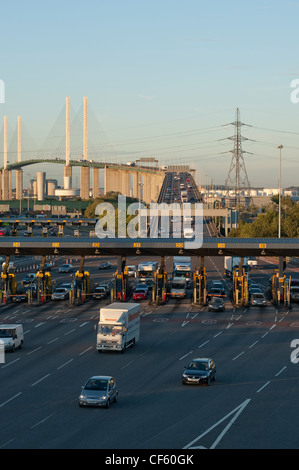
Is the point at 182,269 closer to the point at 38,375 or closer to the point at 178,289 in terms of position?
the point at 178,289

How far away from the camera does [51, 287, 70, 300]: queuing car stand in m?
68.4

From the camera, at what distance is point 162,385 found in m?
36.0

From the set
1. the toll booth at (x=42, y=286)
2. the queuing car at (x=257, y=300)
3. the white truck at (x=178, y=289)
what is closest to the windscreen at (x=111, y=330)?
the toll booth at (x=42, y=286)

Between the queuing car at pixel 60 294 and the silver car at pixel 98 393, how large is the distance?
36.6 metres

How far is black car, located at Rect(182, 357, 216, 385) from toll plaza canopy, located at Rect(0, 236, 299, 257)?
29.0 m

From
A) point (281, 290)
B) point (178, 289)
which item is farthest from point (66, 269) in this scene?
point (281, 290)

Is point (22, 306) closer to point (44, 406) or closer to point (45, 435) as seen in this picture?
point (44, 406)

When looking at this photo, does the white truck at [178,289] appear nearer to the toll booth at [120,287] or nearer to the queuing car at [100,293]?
the toll booth at [120,287]

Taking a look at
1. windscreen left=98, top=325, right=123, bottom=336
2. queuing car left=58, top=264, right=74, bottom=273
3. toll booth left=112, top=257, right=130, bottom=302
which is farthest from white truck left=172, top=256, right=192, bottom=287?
windscreen left=98, top=325, right=123, bottom=336

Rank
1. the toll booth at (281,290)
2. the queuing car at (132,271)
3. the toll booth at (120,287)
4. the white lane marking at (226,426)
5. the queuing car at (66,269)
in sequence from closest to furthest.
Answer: the white lane marking at (226,426) < the toll booth at (281,290) < the toll booth at (120,287) < the queuing car at (132,271) < the queuing car at (66,269)

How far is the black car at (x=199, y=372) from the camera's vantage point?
36.1 metres

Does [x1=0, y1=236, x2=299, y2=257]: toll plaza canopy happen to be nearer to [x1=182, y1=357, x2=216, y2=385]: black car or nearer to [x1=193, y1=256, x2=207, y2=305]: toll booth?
[x1=193, y1=256, x2=207, y2=305]: toll booth
